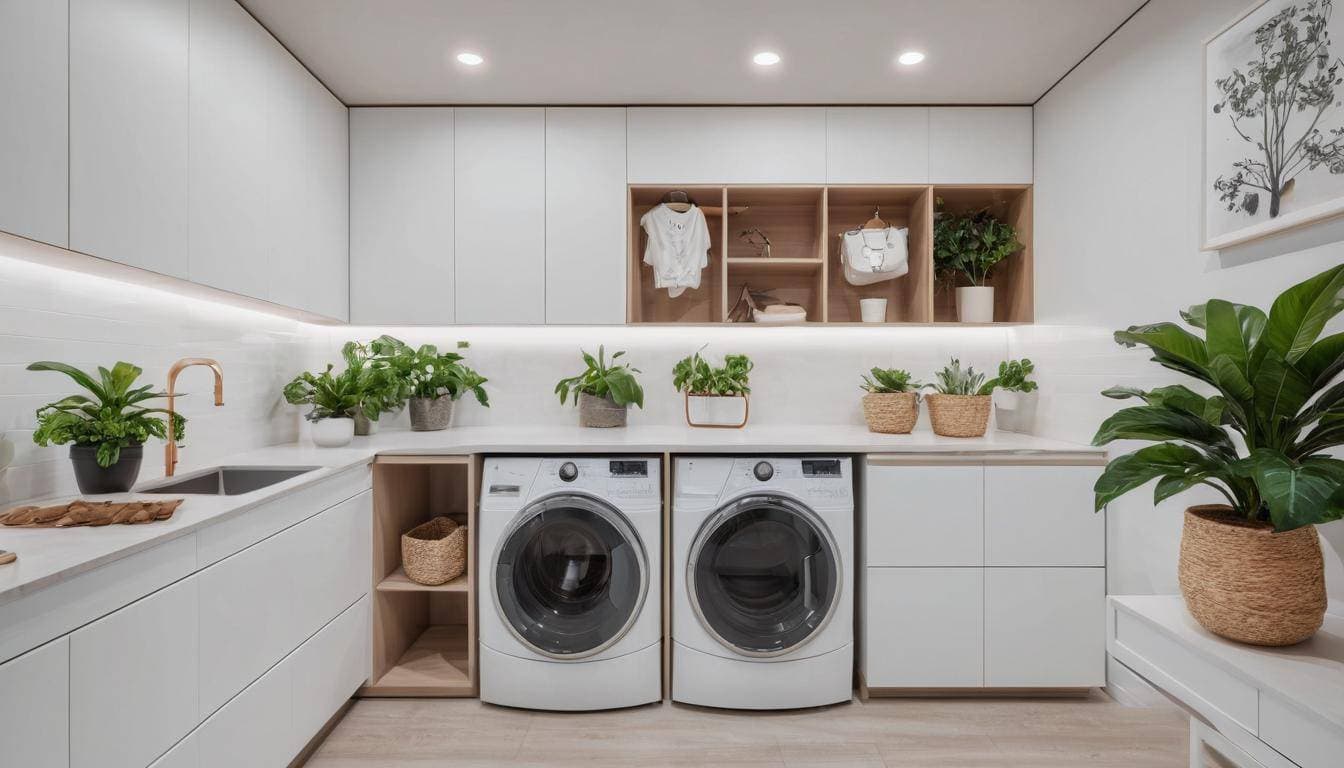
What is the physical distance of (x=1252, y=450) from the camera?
1096 millimetres

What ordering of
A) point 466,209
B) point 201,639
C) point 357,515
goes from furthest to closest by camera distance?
point 466,209 → point 357,515 → point 201,639

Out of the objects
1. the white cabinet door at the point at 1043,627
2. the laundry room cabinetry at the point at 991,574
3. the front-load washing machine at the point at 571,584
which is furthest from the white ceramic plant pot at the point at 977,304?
the front-load washing machine at the point at 571,584

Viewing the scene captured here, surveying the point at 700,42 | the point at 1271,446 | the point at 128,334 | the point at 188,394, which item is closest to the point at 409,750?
the point at 188,394

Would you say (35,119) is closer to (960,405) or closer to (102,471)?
(102,471)

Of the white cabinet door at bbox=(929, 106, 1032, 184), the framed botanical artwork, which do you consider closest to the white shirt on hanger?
the white cabinet door at bbox=(929, 106, 1032, 184)

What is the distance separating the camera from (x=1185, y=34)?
1.76 m

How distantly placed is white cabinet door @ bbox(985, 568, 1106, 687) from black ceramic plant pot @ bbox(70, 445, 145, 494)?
2650 mm

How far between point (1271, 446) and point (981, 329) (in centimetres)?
179

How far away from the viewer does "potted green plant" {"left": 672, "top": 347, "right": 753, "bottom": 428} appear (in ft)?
8.50

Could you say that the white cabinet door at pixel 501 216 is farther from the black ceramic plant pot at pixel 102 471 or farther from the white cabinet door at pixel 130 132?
the black ceramic plant pot at pixel 102 471

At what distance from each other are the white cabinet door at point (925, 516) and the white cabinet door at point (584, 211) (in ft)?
4.33

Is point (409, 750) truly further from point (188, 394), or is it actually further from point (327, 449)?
point (188, 394)

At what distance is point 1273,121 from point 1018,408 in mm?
1356

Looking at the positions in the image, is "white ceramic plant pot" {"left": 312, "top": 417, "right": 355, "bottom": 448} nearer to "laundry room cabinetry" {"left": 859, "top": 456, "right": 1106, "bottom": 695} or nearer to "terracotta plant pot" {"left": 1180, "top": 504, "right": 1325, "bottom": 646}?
"laundry room cabinetry" {"left": 859, "top": 456, "right": 1106, "bottom": 695}
